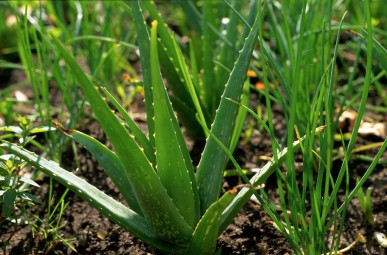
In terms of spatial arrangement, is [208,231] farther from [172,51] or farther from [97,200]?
[172,51]

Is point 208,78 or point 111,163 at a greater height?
point 208,78

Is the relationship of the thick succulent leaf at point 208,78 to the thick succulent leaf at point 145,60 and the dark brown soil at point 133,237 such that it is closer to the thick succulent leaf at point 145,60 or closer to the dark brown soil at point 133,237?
the dark brown soil at point 133,237

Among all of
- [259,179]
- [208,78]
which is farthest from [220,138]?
[208,78]

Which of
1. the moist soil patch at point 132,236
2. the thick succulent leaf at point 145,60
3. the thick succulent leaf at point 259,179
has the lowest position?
the moist soil patch at point 132,236

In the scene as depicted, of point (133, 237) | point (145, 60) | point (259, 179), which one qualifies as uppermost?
point (145, 60)

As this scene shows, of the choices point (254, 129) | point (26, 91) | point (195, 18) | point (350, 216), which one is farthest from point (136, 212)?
point (26, 91)

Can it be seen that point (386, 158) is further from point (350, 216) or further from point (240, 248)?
point (240, 248)

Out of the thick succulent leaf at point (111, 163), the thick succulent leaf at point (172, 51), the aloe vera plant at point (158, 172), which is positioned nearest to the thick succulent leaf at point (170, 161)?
the aloe vera plant at point (158, 172)

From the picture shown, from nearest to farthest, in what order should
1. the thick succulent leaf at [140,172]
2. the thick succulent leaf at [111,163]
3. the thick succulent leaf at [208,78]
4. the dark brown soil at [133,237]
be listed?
1. the thick succulent leaf at [140,172]
2. the thick succulent leaf at [111,163]
3. the dark brown soil at [133,237]
4. the thick succulent leaf at [208,78]

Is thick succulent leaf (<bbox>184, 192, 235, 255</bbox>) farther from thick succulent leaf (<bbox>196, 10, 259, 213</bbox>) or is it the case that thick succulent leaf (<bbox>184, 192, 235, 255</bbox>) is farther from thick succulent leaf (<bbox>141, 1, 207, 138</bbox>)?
thick succulent leaf (<bbox>141, 1, 207, 138</bbox>)
